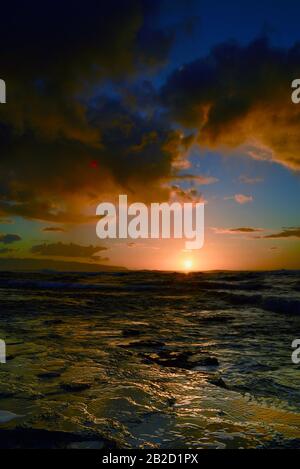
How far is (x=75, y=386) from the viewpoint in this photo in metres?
4.76

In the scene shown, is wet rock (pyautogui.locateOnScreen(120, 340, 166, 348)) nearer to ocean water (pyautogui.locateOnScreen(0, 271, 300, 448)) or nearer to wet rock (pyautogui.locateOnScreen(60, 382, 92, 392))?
ocean water (pyautogui.locateOnScreen(0, 271, 300, 448))

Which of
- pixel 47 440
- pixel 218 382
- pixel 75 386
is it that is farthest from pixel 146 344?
pixel 47 440

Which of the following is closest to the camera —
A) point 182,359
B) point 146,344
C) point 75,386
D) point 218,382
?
point 75,386

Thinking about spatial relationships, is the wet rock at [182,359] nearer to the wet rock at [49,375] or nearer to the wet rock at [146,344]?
the wet rock at [146,344]

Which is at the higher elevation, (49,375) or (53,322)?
(49,375)

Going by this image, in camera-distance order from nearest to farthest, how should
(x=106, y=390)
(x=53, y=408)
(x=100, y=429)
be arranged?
1. (x=100, y=429)
2. (x=53, y=408)
3. (x=106, y=390)

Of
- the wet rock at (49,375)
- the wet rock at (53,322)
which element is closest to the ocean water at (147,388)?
the wet rock at (49,375)

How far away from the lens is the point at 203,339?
8.27 m

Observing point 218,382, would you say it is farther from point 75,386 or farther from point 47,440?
point 47,440

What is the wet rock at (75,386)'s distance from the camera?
4.64 m

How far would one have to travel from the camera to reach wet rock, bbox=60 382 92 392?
4.64 m
